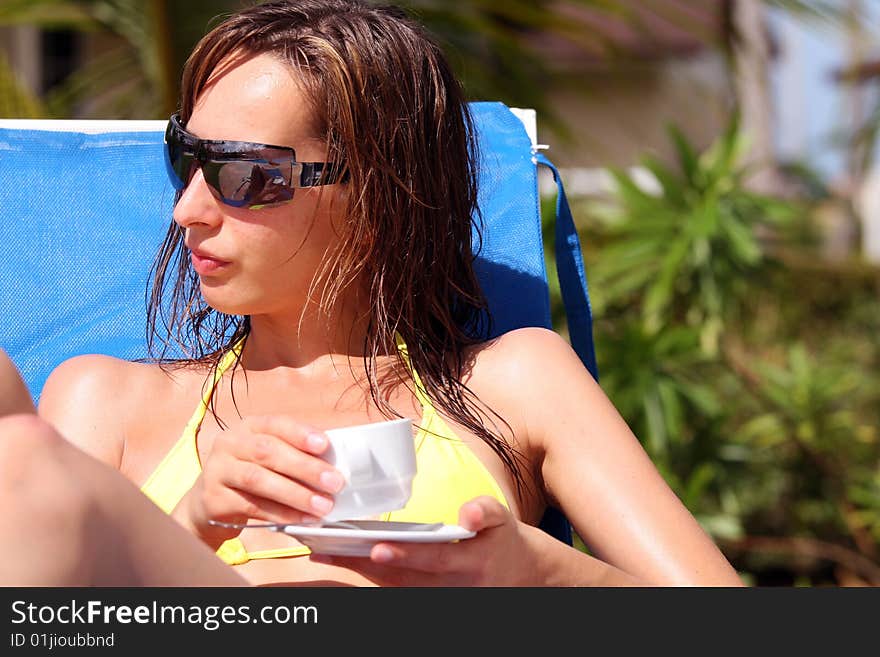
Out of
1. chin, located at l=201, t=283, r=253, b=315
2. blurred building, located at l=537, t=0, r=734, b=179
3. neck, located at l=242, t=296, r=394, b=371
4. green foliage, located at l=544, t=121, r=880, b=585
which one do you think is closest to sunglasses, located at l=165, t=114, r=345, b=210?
chin, located at l=201, t=283, r=253, b=315

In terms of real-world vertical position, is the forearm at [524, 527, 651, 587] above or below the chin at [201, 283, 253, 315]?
below

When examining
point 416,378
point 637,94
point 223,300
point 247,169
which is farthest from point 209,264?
point 637,94

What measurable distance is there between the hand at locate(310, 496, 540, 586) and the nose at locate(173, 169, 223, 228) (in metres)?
0.70

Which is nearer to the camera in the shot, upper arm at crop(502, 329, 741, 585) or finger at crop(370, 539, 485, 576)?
finger at crop(370, 539, 485, 576)

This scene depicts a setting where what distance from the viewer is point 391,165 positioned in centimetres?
202

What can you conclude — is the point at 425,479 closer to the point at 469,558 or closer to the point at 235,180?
the point at 469,558

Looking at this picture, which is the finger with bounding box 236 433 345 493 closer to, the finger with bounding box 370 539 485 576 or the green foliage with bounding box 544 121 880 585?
the finger with bounding box 370 539 485 576

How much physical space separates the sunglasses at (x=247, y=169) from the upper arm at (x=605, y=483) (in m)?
0.52

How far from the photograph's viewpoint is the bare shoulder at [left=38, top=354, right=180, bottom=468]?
2.01m

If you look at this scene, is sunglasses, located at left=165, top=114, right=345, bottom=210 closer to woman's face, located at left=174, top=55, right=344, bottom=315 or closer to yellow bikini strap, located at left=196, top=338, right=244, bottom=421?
woman's face, located at left=174, top=55, right=344, bottom=315

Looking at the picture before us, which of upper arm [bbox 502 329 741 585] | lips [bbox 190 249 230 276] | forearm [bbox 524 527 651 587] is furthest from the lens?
lips [bbox 190 249 230 276]

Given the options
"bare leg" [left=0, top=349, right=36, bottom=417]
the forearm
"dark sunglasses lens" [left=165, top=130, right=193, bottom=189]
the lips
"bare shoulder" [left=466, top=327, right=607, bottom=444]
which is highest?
"dark sunglasses lens" [left=165, top=130, right=193, bottom=189]

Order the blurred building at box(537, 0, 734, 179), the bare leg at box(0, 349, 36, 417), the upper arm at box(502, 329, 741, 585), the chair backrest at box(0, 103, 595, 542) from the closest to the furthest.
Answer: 1. the bare leg at box(0, 349, 36, 417)
2. the upper arm at box(502, 329, 741, 585)
3. the chair backrest at box(0, 103, 595, 542)
4. the blurred building at box(537, 0, 734, 179)

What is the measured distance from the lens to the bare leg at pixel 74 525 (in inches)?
45.3
